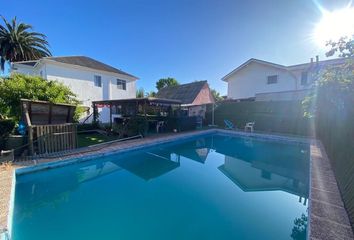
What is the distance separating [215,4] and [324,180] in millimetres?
10638

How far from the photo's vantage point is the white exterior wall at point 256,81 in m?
19.9

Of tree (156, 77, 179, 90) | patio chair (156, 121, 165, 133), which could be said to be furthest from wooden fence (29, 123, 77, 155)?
tree (156, 77, 179, 90)

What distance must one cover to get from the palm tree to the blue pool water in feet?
79.7

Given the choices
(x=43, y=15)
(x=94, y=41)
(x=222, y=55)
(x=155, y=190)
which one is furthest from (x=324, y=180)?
(x=94, y=41)

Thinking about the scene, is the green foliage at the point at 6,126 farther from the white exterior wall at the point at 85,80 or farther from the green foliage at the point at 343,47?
the green foliage at the point at 343,47

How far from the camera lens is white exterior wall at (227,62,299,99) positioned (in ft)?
65.4

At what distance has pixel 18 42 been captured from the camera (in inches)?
912

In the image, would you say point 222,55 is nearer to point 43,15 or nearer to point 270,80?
point 270,80

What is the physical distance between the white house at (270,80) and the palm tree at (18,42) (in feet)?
86.0

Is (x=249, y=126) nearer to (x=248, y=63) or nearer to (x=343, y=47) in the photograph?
(x=248, y=63)

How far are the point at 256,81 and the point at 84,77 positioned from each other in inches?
754

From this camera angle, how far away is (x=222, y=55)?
18.7m

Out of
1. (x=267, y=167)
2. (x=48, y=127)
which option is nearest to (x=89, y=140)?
(x=48, y=127)

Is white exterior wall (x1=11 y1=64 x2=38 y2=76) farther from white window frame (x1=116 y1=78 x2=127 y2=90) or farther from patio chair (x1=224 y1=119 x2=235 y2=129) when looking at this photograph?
patio chair (x1=224 y1=119 x2=235 y2=129)
